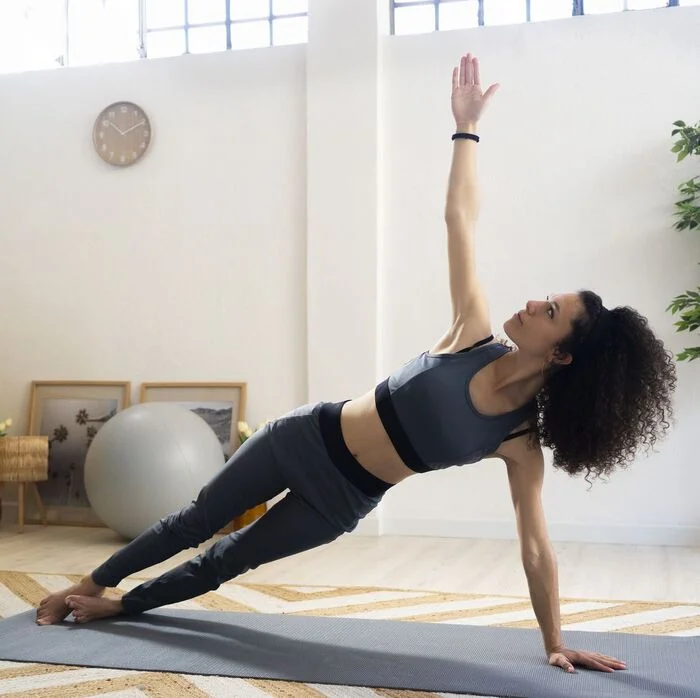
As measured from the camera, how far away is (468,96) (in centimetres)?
251

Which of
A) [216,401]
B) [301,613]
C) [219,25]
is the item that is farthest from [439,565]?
[219,25]

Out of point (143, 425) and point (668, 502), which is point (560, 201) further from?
point (143, 425)

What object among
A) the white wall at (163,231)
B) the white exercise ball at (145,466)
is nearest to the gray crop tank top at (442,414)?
the white exercise ball at (145,466)

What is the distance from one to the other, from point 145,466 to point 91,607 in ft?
5.42

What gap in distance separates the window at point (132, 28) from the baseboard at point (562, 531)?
280 cm

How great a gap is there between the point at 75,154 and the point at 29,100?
458mm

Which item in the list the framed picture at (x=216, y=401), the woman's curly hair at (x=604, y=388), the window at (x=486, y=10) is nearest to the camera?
the woman's curly hair at (x=604, y=388)

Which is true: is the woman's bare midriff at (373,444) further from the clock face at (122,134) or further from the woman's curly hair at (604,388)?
the clock face at (122,134)

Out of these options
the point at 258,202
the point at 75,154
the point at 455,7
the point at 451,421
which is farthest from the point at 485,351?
the point at 75,154

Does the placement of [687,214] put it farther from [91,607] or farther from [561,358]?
[91,607]

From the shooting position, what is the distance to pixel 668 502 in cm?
464

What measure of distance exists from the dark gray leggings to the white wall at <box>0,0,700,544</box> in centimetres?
237

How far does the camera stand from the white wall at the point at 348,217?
15.5 feet

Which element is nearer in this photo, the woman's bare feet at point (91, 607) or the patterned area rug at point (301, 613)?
the patterned area rug at point (301, 613)
